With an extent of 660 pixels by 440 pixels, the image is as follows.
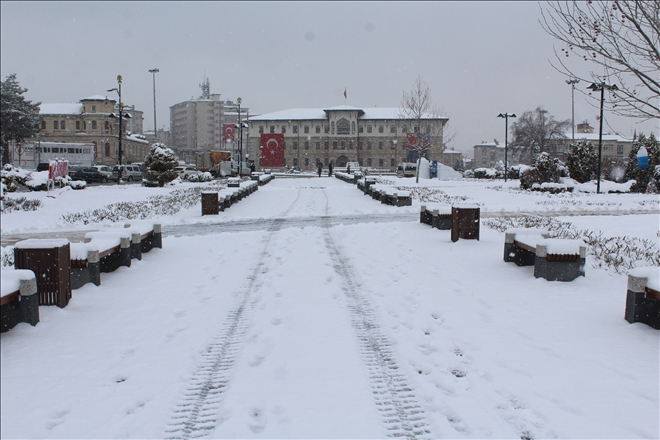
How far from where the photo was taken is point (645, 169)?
89.6 feet

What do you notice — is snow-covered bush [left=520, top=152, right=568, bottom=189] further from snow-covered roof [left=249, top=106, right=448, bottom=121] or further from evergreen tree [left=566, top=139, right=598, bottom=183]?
snow-covered roof [left=249, top=106, right=448, bottom=121]

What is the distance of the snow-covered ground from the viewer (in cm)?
348

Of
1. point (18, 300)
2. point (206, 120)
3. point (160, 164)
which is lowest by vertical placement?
point (18, 300)

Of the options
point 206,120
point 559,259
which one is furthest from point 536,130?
point 206,120

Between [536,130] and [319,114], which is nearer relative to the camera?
[536,130]

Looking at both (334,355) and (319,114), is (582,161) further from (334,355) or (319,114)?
(319,114)

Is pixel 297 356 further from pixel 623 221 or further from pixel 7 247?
pixel 623 221

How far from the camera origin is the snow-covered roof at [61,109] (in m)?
84.4

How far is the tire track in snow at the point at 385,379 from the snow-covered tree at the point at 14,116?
2633 inches

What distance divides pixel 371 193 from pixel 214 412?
1947 centimetres

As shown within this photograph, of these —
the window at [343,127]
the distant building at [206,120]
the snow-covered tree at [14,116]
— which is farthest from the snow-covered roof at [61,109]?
the distant building at [206,120]

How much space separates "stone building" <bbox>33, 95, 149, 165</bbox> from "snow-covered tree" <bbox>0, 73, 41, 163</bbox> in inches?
695

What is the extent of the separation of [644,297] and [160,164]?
29678 mm

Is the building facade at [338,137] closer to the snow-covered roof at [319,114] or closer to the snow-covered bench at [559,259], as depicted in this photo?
the snow-covered roof at [319,114]
